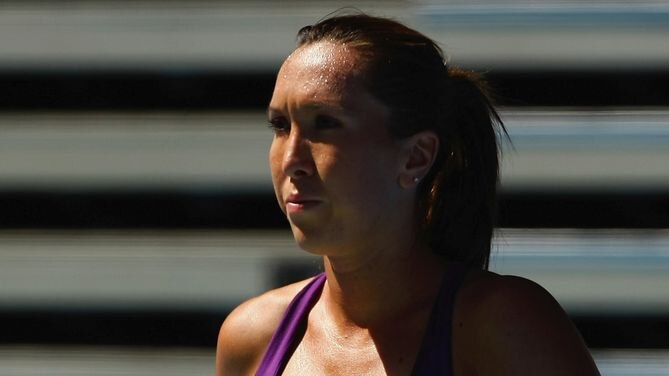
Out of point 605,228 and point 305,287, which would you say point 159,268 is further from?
point 305,287

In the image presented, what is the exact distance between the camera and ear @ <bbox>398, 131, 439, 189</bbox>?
8.82ft

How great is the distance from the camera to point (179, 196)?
185 inches

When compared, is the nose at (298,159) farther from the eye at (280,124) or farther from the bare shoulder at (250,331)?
the bare shoulder at (250,331)

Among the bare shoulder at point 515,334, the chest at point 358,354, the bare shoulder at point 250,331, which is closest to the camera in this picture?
the bare shoulder at point 515,334

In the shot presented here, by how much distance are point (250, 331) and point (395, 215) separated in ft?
1.59

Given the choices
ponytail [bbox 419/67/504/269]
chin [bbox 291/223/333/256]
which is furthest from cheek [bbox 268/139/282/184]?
ponytail [bbox 419/67/504/269]

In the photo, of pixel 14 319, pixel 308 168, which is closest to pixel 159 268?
pixel 14 319

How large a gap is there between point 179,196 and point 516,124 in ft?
3.75

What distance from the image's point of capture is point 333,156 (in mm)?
2609

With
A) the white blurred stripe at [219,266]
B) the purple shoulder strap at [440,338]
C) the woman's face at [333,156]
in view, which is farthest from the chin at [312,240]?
the white blurred stripe at [219,266]

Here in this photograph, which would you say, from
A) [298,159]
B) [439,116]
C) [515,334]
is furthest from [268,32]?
[515,334]

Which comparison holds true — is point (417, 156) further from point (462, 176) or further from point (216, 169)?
point (216, 169)

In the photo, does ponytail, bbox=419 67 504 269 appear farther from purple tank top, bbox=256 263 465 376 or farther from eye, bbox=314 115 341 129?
eye, bbox=314 115 341 129

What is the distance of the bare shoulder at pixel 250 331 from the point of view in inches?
118
